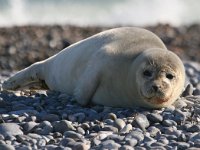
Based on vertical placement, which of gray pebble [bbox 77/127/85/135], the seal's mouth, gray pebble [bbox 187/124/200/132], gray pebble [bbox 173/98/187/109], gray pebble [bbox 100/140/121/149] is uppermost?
the seal's mouth

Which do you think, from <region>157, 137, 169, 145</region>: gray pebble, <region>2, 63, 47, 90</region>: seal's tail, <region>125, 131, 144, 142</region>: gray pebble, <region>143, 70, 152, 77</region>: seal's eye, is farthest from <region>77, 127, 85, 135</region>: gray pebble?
<region>2, 63, 47, 90</region>: seal's tail

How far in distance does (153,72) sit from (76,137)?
1.36m

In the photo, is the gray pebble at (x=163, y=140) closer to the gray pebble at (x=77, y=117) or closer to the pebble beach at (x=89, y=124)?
the pebble beach at (x=89, y=124)

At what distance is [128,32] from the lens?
733 cm

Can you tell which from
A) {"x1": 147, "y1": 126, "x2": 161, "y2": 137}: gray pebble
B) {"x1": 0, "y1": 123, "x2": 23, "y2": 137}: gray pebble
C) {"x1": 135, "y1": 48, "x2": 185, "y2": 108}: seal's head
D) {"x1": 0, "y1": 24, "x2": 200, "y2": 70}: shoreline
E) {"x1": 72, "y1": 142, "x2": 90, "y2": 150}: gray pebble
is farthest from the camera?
{"x1": 0, "y1": 24, "x2": 200, "y2": 70}: shoreline

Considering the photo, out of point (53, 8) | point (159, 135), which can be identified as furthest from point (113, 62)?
point (53, 8)

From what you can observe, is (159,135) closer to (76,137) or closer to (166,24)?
(76,137)

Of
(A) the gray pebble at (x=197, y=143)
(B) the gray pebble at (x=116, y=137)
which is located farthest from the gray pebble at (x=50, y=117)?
(A) the gray pebble at (x=197, y=143)

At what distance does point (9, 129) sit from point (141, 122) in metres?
1.17

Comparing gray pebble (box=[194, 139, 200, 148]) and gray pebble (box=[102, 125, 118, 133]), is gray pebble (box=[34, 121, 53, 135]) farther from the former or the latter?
gray pebble (box=[194, 139, 200, 148])

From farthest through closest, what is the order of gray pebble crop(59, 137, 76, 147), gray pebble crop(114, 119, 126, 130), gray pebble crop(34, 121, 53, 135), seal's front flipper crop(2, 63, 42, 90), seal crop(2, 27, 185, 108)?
seal's front flipper crop(2, 63, 42, 90)
seal crop(2, 27, 185, 108)
gray pebble crop(114, 119, 126, 130)
gray pebble crop(34, 121, 53, 135)
gray pebble crop(59, 137, 76, 147)

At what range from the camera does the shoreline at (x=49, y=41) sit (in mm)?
13406

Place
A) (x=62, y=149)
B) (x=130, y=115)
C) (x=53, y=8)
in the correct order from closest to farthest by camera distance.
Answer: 1. (x=62, y=149)
2. (x=130, y=115)
3. (x=53, y=8)

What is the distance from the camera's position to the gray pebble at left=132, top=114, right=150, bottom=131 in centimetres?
580
